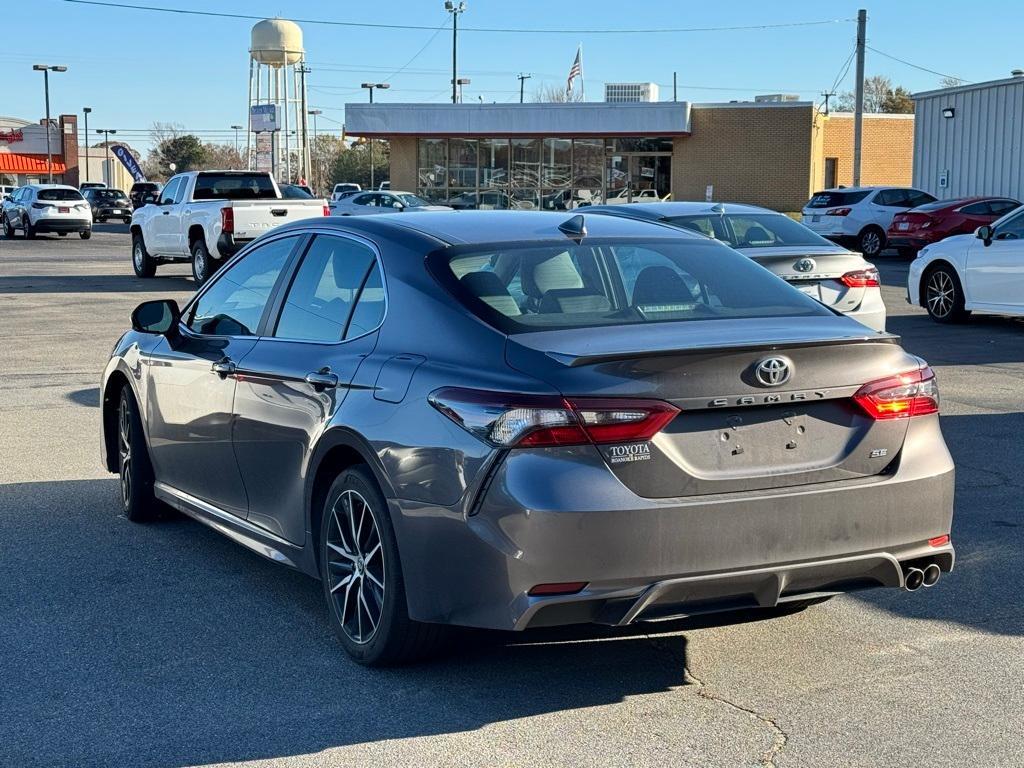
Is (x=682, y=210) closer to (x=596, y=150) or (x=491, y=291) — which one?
(x=491, y=291)

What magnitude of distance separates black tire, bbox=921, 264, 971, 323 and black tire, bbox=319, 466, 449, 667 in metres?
13.6

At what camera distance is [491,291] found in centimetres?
486

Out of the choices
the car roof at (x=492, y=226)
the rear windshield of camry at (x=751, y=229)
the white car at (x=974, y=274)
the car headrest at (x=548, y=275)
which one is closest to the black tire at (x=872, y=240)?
the white car at (x=974, y=274)

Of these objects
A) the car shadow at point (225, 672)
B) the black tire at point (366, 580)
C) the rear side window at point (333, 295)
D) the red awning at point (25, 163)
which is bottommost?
the car shadow at point (225, 672)

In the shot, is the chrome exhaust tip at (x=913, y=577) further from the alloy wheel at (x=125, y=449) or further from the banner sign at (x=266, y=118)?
the banner sign at (x=266, y=118)

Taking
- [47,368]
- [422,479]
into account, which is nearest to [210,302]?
[422,479]

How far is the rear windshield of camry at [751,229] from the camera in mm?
12344

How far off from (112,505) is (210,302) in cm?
171

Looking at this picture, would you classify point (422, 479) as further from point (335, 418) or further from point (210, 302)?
point (210, 302)

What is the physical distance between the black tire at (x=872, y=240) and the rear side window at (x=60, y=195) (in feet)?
81.6

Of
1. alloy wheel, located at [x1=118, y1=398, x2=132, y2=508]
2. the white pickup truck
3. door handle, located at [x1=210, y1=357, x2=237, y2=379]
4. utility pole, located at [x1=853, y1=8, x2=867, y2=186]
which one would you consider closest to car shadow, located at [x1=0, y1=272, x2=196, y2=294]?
the white pickup truck

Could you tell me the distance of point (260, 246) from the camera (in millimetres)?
6168

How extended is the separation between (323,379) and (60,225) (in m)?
41.2

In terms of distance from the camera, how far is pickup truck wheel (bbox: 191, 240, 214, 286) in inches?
916
